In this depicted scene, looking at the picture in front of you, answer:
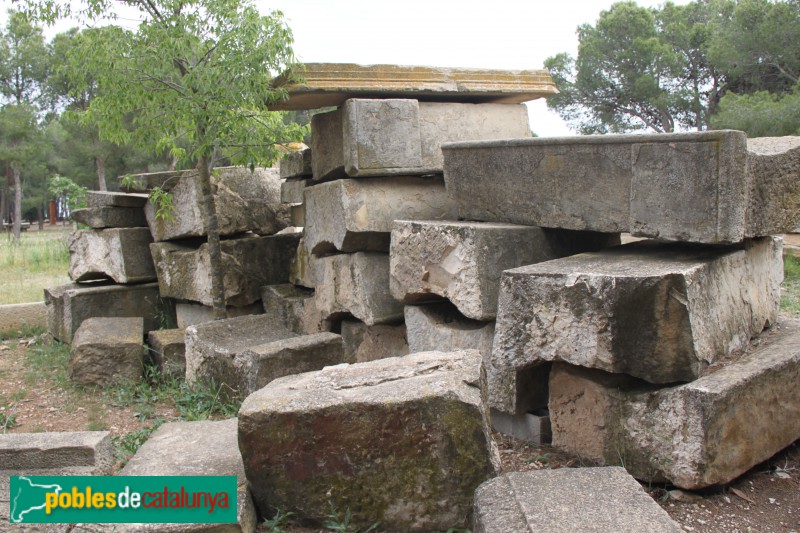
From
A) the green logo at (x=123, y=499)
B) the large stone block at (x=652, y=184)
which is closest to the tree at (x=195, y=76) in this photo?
the large stone block at (x=652, y=184)

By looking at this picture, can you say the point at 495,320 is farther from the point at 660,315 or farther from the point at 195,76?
the point at 195,76

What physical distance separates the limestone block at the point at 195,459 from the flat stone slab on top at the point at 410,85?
84.4 inches

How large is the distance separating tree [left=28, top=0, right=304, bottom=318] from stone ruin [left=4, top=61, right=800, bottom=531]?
28 cm

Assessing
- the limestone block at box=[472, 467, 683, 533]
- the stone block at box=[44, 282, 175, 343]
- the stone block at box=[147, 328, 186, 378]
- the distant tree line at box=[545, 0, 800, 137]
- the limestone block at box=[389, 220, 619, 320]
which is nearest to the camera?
the limestone block at box=[472, 467, 683, 533]

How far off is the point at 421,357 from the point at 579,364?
2.21 feet

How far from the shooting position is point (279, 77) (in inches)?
189

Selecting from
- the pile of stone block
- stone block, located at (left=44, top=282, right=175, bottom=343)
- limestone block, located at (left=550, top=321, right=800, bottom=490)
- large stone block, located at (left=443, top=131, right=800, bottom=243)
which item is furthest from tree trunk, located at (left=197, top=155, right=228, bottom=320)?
limestone block, located at (left=550, top=321, right=800, bottom=490)

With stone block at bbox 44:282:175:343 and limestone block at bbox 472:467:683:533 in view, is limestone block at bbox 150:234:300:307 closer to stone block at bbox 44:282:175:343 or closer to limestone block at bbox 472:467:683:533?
stone block at bbox 44:282:175:343

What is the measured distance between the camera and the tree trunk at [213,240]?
5.31 metres

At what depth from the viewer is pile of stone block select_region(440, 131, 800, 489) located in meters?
3.01

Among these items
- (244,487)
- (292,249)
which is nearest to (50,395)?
(292,249)

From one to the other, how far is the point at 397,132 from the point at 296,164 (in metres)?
1.14

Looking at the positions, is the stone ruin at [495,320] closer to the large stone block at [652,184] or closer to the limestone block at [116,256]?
the large stone block at [652,184]

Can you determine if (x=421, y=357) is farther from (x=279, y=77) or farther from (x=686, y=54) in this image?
(x=686, y=54)
